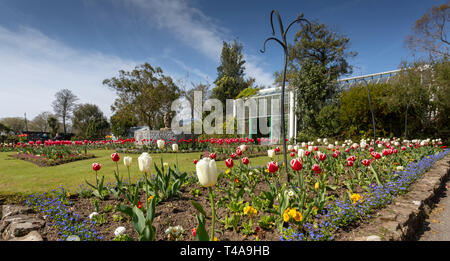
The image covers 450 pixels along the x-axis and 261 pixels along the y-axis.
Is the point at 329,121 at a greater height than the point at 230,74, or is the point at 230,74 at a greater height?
the point at 230,74

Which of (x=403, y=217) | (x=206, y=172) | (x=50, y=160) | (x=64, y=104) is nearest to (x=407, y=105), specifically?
(x=403, y=217)

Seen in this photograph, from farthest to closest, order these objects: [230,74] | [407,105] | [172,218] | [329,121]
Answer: [230,74], [329,121], [407,105], [172,218]

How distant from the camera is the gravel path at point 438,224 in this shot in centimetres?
254

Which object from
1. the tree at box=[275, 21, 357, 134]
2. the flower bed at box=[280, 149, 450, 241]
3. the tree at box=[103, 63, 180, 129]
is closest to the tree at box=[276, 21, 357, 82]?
the tree at box=[275, 21, 357, 134]

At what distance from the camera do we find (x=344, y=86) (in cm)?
1766

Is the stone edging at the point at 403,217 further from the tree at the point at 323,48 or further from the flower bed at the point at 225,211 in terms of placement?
the tree at the point at 323,48

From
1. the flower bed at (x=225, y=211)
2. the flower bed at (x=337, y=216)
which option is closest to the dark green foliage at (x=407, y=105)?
the flower bed at (x=225, y=211)

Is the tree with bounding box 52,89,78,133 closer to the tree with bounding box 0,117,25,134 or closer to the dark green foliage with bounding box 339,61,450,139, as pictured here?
the tree with bounding box 0,117,25,134

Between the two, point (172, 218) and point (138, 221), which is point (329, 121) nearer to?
point (172, 218)

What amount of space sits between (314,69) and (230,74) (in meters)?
12.8

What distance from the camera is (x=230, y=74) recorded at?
91.1 feet

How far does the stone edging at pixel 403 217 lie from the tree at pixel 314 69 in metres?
13.6
